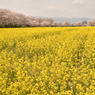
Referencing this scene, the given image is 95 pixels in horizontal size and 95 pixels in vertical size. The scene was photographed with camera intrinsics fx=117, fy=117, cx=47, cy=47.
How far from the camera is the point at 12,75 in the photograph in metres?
5.63

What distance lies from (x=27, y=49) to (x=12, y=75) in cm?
364

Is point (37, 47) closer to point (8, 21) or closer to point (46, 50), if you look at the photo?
point (46, 50)

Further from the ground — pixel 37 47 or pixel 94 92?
pixel 37 47

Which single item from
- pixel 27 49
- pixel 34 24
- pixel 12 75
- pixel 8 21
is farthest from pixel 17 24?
pixel 12 75

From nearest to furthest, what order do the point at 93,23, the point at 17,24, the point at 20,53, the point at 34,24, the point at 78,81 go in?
the point at 78,81
the point at 20,53
the point at 17,24
the point at 34,24
the point at 93,23

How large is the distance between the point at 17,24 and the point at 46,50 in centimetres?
4345

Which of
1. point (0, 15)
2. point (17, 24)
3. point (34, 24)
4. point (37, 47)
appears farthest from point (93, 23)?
point (37, 47)

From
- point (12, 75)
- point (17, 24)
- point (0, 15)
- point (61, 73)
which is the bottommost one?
point (12, 75)

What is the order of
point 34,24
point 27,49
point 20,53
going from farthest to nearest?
point 34,24, point 27,49, point 20,53

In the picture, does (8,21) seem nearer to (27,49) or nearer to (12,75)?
(27,49)

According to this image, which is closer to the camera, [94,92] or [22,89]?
[94,92]

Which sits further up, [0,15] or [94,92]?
[0,15]

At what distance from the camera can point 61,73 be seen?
4719 mm

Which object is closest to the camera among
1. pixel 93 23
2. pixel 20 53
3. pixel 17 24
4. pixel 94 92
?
pixel 94 92
